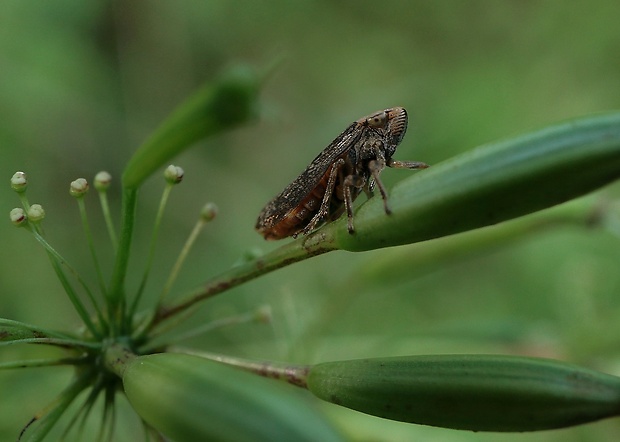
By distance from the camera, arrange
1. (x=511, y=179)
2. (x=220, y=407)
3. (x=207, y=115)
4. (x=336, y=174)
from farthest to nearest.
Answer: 1. (x=336, y=174)
2. (x=207, y=115)
3. (x=511, y=179)
4. (x=220, y=407)

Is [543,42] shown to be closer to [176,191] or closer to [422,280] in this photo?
[422,280]

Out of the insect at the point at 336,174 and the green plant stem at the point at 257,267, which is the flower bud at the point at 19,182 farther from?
the insect at the point at 336,174

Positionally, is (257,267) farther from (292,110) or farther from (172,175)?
(292,110)

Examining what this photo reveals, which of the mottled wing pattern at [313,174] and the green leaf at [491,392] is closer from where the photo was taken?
the green leaf at [491,392]

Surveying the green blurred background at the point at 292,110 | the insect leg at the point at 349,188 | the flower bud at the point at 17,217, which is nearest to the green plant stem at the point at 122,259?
the flower bud at the point at 17,217

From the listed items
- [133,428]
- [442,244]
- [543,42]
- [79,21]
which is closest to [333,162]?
[442,244]

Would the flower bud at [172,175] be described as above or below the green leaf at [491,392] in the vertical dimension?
above

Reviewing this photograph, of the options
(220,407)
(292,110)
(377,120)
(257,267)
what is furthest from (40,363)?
(292,110)
